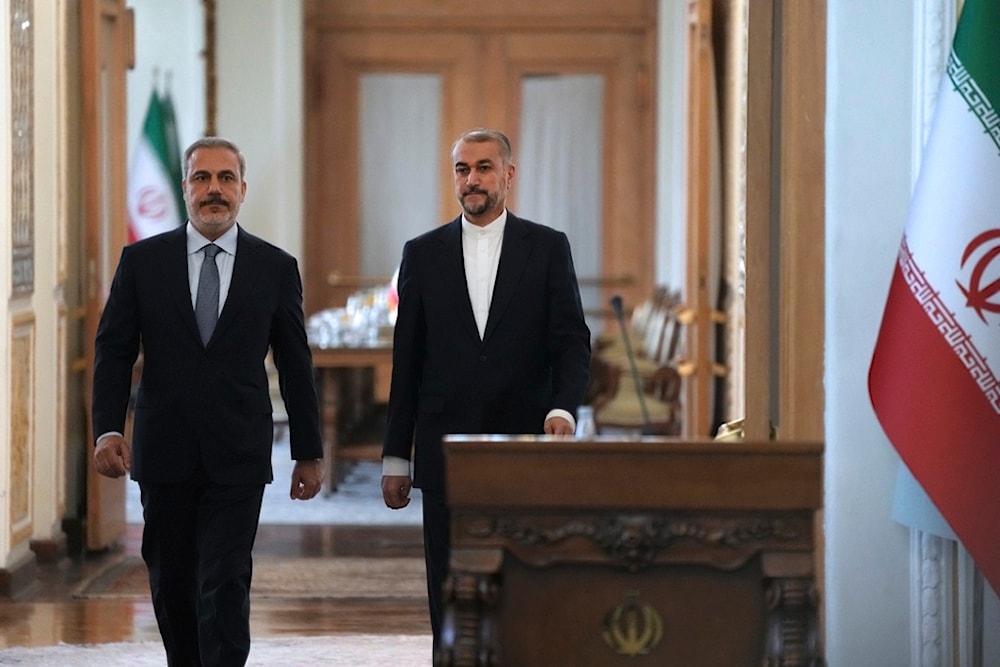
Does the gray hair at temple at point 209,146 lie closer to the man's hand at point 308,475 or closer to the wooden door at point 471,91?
the man's hand at point 308,475

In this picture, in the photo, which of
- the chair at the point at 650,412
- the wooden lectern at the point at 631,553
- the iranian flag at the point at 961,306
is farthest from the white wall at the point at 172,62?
the wooden lectern at the point at 631,553

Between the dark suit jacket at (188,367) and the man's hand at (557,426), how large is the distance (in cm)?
65

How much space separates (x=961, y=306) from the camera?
349 cm

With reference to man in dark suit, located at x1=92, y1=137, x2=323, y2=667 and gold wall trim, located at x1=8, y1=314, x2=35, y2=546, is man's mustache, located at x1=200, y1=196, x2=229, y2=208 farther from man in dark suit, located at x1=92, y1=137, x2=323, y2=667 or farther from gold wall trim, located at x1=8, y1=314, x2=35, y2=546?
gold wall trim, located at x1=8, y1=314, x2=35, y2=546

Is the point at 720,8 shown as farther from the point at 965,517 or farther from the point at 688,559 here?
the point at 688,559

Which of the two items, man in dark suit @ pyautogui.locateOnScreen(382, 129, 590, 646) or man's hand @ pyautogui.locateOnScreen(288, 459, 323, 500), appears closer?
man in dark suit @ pyautogui.locateOnScreen(382, 129, 590, 646)

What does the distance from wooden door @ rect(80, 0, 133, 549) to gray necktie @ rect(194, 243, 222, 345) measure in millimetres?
2813

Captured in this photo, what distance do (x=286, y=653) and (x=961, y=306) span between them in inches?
101

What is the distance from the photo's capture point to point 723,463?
8.55 feet

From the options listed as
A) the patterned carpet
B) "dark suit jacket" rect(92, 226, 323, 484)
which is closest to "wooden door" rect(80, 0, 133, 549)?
the patterned carpet

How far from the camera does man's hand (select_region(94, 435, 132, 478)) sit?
12.9 ft

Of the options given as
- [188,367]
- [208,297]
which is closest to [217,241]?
[208,297]

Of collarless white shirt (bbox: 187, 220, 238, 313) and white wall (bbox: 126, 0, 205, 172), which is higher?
white wall (bbox: 126, 0, 205, 172)

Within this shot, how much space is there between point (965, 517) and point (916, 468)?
0.15m
